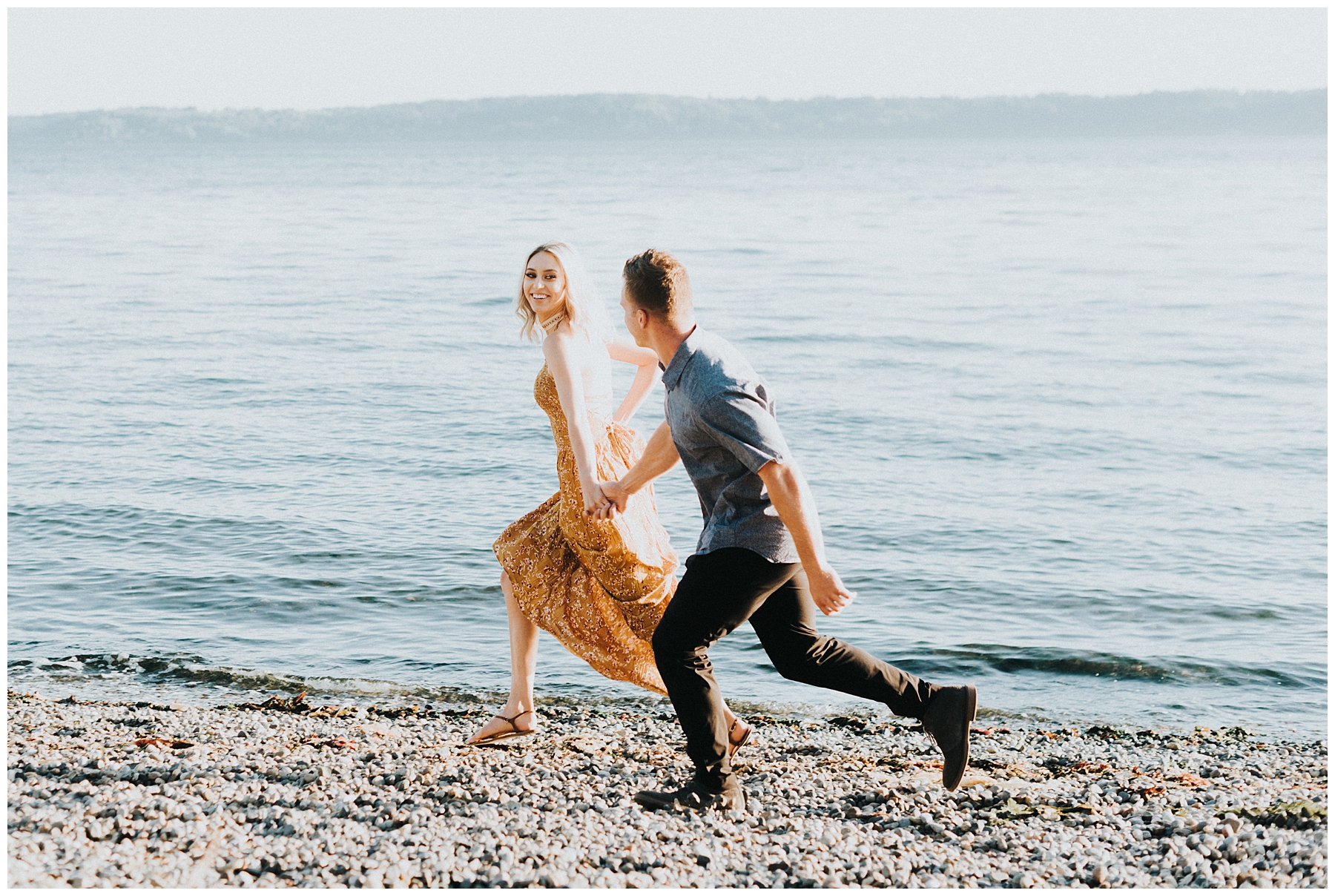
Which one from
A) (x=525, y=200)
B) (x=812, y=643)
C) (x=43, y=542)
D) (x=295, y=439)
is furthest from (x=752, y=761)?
(x=525, y=200)

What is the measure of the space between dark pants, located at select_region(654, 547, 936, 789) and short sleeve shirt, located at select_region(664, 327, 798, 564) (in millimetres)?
77

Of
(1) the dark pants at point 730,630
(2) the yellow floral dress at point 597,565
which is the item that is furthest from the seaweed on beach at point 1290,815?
(2) the yellow floral dress at point 597,565

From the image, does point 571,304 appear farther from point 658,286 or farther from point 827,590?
point 827,590

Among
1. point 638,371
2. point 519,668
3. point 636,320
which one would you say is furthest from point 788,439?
point 636,320

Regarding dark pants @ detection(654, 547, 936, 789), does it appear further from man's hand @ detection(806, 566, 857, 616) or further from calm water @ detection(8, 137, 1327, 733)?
calm water @ detection(8, 137, 1327, 733)

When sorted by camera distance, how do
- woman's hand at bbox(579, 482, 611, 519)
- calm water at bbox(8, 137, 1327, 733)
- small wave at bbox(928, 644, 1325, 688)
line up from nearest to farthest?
woman's hand at bbox(579, 482, 611, 519)
small wave at bbox(928, 644, 1325, 688)
calm water at bbox(8, 137, 1327, 733)

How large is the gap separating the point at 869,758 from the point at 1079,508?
7.95 meters

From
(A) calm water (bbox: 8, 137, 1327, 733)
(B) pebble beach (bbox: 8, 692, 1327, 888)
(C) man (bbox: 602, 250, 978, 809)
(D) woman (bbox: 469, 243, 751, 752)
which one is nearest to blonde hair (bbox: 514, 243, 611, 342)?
(D) woman (bbox: 469, 243, 751, 752)

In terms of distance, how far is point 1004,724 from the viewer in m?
7.98

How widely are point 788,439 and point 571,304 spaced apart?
11683 millimetres

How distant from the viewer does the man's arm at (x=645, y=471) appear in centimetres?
495

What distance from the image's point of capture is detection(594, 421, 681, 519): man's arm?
4949 millimetres

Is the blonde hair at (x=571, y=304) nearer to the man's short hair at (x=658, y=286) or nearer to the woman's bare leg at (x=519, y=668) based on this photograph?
the man's short hair at (x=658, y=286)

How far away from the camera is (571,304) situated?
217 inches
